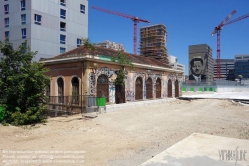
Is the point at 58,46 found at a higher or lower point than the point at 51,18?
lower

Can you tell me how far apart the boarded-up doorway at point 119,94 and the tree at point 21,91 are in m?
7.65

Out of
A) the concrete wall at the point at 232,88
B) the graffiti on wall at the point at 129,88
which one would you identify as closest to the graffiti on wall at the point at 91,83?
the graffiti on wall at the point at 129,88

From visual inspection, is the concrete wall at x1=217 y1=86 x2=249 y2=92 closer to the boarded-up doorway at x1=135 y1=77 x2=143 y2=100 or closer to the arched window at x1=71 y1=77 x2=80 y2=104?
the boarded-up doorway at x1=135 y1=77 x2=143 y2=100

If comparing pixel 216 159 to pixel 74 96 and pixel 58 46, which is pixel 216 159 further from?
pixel 58 46

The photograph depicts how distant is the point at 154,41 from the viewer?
10688cm

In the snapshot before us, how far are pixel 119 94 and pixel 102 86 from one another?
251cm

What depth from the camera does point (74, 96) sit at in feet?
52.4

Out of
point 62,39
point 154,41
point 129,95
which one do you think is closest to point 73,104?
point 129,95

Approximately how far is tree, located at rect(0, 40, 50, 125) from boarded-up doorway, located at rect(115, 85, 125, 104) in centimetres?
765

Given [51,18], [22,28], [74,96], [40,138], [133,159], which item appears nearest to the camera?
[133,159]

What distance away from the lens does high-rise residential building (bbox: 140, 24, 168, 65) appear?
4070 inches

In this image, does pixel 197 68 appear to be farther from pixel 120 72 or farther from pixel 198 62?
pixel 120 72

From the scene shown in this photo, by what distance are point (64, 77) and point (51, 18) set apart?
72.5 ft

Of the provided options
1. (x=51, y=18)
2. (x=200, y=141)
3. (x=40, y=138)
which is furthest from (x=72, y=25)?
(x=200, y=141)
